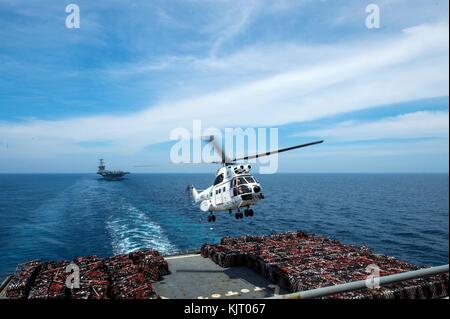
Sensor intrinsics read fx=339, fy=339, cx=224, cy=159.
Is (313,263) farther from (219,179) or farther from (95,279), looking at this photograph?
(95,279)

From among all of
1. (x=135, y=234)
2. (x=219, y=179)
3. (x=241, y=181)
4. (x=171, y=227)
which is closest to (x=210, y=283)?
(x=219, y=179)

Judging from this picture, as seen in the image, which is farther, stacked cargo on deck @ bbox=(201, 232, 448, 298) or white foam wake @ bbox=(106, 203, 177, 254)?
white foam wake @ bbox=(106, 203, 177, 254)

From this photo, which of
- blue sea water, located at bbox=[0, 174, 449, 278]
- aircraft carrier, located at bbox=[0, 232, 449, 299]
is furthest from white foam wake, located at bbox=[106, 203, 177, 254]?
aircraft carrier, located at bbox=[0, 232, 449, 299]

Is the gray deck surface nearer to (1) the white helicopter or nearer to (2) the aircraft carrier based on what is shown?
(2) the aircraft carrier

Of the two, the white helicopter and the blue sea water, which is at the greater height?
the white helicopter

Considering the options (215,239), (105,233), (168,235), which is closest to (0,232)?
(105,233)
